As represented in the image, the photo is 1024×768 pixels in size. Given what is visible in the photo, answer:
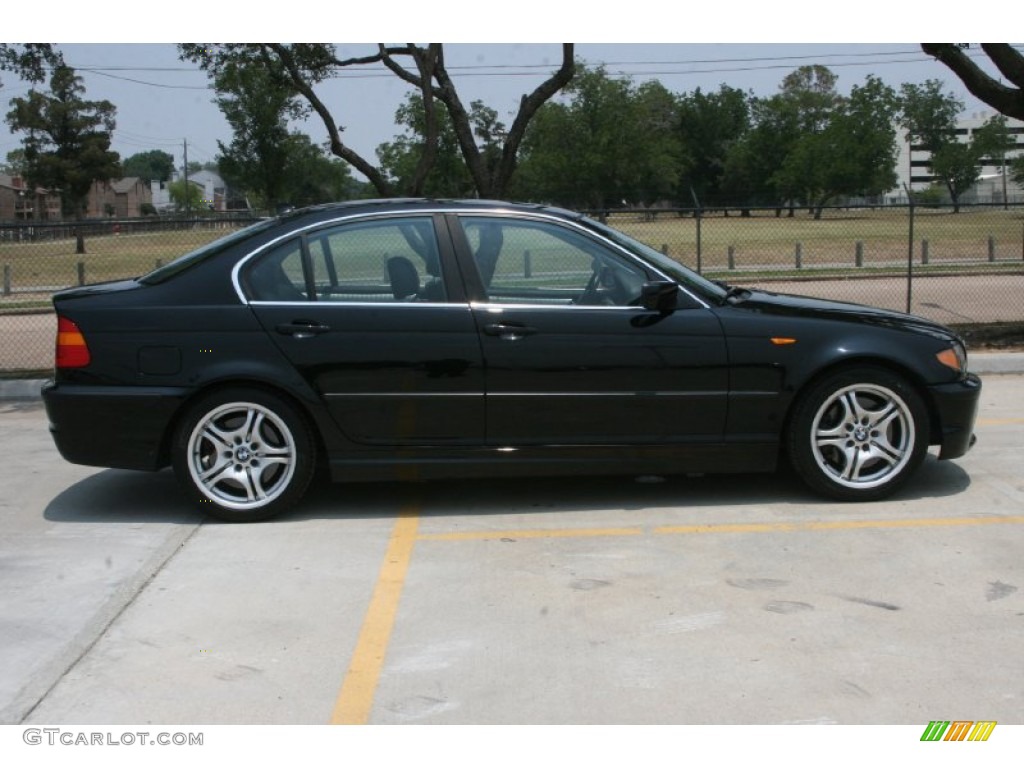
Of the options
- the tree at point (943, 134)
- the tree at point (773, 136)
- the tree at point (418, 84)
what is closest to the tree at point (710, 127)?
the tree at point (773, 136)

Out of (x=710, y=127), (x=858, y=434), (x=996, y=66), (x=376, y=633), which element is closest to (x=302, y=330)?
(x=376, y=633)

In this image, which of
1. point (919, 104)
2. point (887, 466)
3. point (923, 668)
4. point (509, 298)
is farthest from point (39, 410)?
point (919, 104)

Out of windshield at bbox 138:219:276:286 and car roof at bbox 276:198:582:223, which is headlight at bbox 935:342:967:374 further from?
windshield at bbox 138:219:276:286

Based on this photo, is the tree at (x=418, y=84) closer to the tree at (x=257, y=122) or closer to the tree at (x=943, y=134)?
the tree at (x=257, y=122)

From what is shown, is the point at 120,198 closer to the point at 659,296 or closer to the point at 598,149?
the point at 598,149

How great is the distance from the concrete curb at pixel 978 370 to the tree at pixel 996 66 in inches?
105

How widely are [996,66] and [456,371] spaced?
27.0 ft

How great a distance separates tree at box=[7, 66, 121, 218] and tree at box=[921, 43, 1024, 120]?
4326cm

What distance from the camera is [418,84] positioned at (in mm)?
16297

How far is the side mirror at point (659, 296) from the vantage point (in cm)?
574

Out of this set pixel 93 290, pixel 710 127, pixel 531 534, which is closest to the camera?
pixel 531 534

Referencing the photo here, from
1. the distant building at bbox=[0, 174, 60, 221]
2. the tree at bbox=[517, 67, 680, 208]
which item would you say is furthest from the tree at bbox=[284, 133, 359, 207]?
the distant building at bbox=[0, 174, 60, 221]

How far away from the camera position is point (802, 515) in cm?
589

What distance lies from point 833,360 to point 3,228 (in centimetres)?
859
